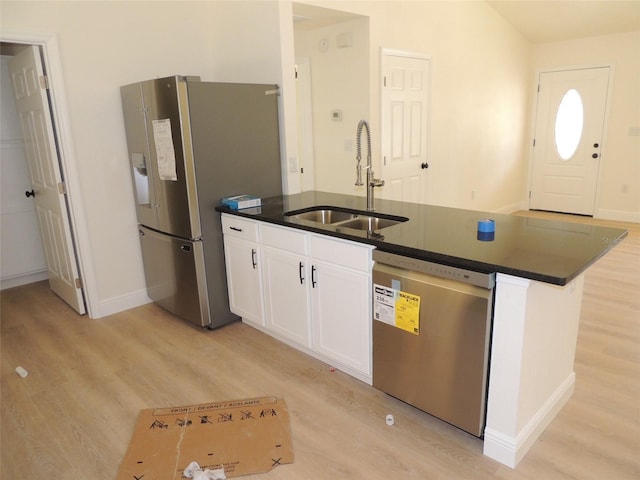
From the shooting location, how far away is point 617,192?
6250 millimetres

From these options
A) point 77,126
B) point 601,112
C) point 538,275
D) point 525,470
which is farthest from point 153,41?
point 601,112

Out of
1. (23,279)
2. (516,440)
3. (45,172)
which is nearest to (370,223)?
(516,440)

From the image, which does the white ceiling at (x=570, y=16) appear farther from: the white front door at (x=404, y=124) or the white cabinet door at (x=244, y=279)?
the white cabinet door at (x=244, y=279)

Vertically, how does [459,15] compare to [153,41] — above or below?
above

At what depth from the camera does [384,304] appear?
84.9 inches

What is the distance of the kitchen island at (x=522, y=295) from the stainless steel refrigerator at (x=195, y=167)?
3.56ft

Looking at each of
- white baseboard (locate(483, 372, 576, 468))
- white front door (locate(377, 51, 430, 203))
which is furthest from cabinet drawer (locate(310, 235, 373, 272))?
white front door (locate(377, 51, 430, 203))

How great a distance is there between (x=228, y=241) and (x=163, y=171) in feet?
2.19

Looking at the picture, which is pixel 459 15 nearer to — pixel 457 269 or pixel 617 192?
pixel 617 192

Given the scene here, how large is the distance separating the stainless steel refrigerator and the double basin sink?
580 mm

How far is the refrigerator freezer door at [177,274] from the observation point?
319cm

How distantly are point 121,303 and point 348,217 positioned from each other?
212 centimetres

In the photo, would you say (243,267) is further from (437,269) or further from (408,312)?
(437,269)

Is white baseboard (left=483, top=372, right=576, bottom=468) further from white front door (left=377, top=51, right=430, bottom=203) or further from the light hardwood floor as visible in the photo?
white front door (left=377, top=51, right=430, bottom=203)
